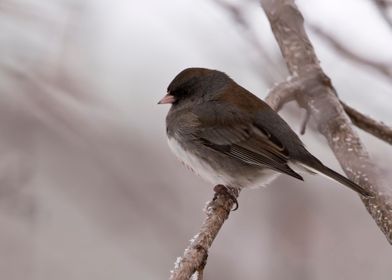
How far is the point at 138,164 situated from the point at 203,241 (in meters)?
0.53

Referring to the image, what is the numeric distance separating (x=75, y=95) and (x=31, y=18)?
294 mm

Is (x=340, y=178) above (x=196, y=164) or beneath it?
above

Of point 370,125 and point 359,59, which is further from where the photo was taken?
point 370,125

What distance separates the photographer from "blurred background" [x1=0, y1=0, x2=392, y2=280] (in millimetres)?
2230

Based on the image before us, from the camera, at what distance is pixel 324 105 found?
2.79 metres

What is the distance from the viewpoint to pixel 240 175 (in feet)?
9.30

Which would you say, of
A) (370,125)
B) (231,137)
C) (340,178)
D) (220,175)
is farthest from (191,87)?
(340,178)

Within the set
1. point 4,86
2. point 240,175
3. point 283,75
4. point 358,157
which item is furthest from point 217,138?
point 4,86

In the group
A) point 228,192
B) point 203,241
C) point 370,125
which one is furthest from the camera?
point 370,125

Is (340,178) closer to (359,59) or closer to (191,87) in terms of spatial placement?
(359,59)

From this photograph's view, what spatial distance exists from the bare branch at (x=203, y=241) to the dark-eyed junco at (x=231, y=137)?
189 mm

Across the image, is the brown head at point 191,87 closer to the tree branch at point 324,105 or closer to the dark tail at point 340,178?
the tree branch at point 324,105

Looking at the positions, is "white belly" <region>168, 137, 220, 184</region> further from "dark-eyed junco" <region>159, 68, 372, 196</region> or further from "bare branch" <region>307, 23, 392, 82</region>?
"bare branch" <region>307, 23, 392, 82</region>

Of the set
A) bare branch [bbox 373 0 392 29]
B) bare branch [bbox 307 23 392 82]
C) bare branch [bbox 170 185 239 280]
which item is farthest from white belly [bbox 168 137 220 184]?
bare branch [bbox 373 0 392 29]
